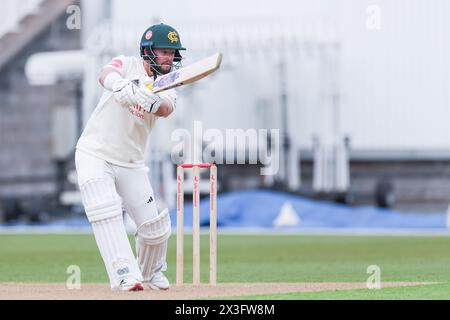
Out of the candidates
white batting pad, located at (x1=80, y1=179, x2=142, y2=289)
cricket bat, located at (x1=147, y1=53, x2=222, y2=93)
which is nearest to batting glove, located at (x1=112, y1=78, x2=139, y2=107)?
cricket bat, located at (x1=147, y1=53, x2=222, y2=93)

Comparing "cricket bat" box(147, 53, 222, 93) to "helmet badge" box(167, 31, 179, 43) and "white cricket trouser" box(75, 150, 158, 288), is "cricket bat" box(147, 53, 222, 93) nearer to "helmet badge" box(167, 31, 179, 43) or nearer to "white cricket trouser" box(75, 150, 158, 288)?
"helmet badge" box(167, 31, 179, 43)

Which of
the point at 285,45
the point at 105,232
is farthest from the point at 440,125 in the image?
the point at 105,232

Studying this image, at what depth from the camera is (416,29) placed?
23891 millimetres

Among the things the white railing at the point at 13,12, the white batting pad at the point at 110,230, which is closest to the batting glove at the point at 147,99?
the white batting pad at the point at 110,230

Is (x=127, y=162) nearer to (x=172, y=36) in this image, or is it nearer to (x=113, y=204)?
(x=113, y=204)

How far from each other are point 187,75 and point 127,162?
2.63ft

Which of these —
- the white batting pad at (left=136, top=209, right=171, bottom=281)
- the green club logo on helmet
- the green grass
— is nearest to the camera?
the green club logo on helmet

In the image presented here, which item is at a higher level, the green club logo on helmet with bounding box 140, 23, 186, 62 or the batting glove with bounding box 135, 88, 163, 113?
the green club logo on helmet with bounding box 140, 23, 186, 62

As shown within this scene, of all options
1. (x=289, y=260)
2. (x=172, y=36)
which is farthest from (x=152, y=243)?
(x=289, y=260)

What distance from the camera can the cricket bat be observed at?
7.34 metres

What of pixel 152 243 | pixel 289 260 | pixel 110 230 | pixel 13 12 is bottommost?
pixel 289 260

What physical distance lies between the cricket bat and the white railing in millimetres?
20294

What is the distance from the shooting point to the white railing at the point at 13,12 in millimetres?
27344

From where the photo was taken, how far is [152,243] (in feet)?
26.4
